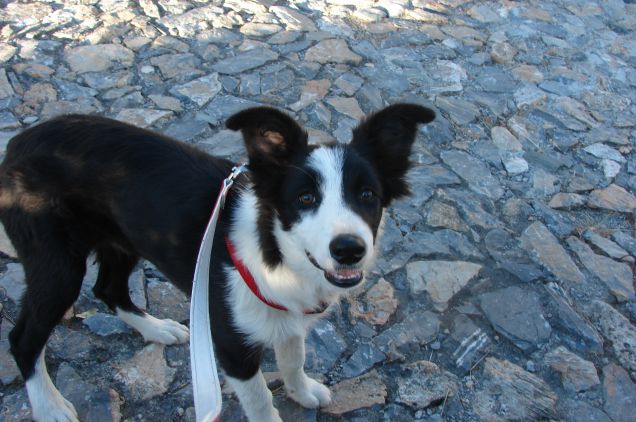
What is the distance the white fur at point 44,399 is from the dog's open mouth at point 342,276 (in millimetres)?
1630

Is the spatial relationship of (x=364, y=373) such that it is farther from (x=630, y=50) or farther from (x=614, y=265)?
(x=630, y=50)

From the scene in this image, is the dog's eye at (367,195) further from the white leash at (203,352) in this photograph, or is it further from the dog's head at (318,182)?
the white leash at (203,352)

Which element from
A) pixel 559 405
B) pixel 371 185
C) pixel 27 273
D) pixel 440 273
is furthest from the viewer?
pixel 440 273

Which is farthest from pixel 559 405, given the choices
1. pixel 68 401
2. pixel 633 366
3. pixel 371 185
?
pixel 68 401

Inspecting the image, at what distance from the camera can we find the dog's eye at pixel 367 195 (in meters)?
2.80

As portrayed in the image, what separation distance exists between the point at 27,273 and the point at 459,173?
358cm

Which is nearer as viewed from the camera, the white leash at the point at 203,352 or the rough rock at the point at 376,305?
the white leash at the point at 203,352

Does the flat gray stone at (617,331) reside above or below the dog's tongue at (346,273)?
below

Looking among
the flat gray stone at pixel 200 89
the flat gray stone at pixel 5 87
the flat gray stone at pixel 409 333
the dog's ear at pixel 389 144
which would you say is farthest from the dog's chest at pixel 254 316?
the flat gray stone at pixel 5 87

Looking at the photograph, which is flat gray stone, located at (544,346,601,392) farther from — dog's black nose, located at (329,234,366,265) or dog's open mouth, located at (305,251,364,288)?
dog's black nose, located at (329,234,366,265)

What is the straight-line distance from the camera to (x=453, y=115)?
236 inches

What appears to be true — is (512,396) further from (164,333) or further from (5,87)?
(5,87)

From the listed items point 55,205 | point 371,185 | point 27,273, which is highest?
point 371,185

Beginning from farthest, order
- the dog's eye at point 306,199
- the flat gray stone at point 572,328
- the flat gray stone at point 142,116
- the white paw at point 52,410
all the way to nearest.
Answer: the flat gray stone at point 142,116, the flat gray stone at point 572,328, the white paw at point 52,410, the dog's eye at point 306,199
